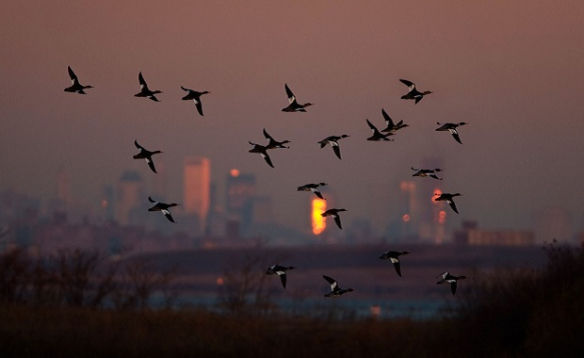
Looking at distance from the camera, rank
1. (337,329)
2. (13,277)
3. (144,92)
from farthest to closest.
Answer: (13,277), (337,329), (144,92)

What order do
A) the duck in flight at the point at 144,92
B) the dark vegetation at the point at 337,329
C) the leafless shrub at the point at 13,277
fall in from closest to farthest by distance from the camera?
1. the duck in flight at the point at 144,92
2. the dark vegetation at the point at 337,329
3. the leafless shrub at the point at 13,277

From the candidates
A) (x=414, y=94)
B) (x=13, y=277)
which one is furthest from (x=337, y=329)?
(x=414, y=94)

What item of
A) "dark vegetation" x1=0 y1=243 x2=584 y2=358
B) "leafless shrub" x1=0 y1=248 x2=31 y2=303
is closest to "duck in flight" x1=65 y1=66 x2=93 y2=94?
"dark vegetation" x1=0 y1=243 x2=584 y2=358

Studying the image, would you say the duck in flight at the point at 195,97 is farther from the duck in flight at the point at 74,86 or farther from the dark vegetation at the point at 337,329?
the dark vegetation at the point at 337,329

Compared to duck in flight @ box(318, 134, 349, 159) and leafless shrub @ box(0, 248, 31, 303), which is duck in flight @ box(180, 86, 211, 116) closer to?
duck in flight @ box(318, 134, 349, 159)

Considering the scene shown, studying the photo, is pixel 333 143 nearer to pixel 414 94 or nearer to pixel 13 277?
pixel 414 94

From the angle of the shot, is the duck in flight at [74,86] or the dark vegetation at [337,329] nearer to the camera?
the duck in flight at [74,86]

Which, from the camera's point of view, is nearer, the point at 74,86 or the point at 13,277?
the point at 74,86

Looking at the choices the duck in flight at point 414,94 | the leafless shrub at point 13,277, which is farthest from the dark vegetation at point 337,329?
the duck in flight at point 414,94

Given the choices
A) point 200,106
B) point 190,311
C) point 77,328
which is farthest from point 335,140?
point 190,311

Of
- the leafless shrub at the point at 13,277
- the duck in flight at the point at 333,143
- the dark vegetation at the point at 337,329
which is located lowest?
the dark vegetation at the point at 337,329
